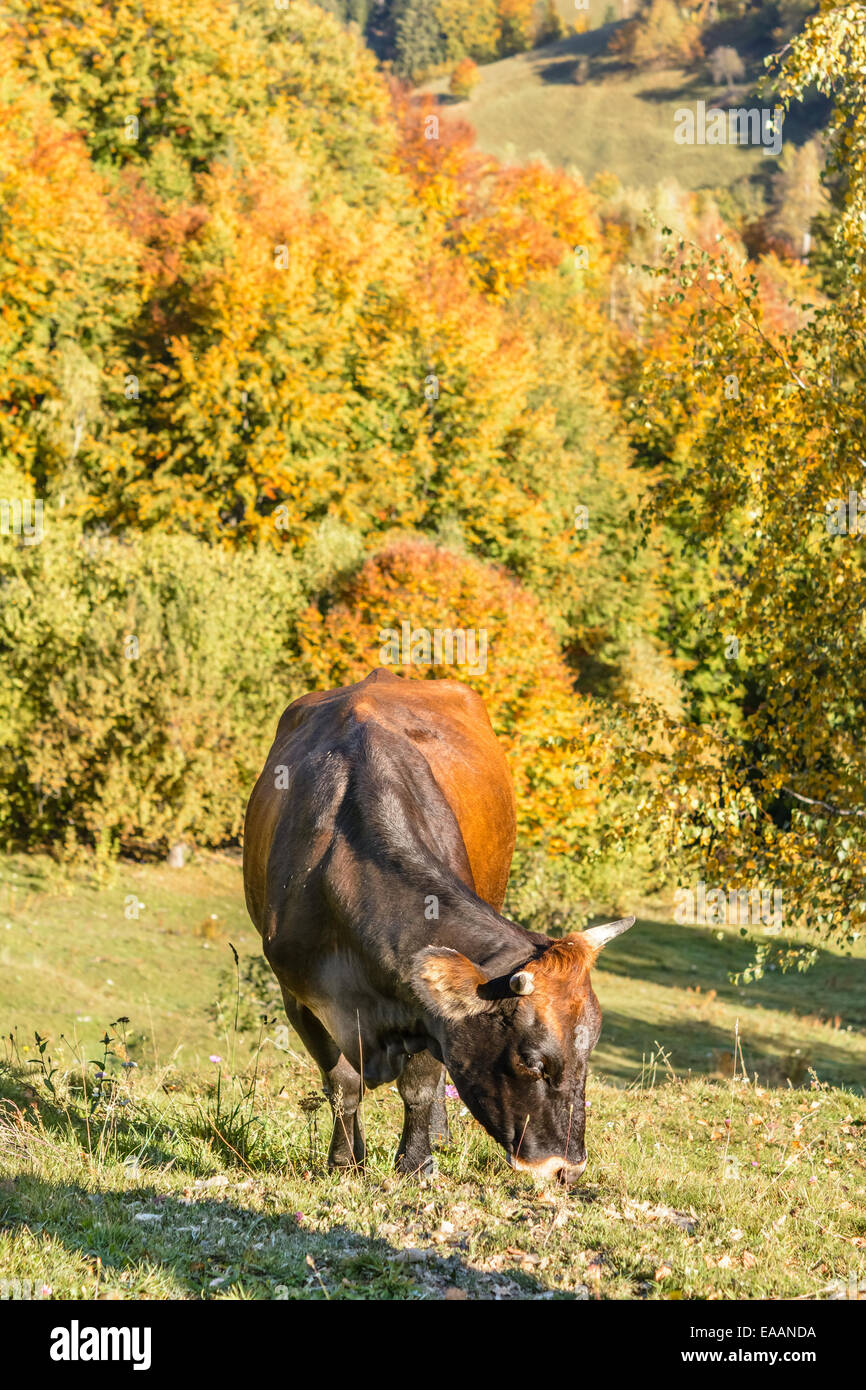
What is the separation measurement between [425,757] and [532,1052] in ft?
9.21

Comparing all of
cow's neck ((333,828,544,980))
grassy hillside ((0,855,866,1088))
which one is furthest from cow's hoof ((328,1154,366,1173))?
grassy hillside ((0,855,866,1088))

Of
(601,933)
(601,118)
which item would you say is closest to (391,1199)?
(601,933)

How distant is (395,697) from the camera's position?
30.3 ft

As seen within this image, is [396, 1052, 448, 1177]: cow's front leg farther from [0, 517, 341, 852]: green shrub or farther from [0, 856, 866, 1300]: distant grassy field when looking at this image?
[0, 517, 341, 852]: green shrub

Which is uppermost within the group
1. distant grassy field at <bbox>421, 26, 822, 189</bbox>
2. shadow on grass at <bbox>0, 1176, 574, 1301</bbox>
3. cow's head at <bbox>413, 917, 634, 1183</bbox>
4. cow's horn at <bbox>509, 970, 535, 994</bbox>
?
distant grassy field at <bbox>421, 26, 822, 189</bbox>

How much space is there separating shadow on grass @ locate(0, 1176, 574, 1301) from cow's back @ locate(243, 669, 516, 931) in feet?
7.94

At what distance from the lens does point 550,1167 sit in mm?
5785

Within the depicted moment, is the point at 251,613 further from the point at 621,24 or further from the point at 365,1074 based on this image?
the point at 621,24

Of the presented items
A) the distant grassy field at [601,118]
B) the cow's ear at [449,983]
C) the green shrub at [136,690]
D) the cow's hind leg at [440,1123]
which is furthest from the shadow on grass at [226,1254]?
the distant grassy field at [601,118]

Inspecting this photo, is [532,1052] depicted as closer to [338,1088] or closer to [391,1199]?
[391,1199]

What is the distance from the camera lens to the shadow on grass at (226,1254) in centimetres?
504

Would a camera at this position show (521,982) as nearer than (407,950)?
Yes

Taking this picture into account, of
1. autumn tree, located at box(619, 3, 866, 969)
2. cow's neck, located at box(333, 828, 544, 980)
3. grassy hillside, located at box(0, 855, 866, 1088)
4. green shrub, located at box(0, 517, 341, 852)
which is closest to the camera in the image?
cow's neck, located at box(333, 828, 544, 980)

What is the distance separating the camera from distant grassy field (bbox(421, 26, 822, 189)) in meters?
142
